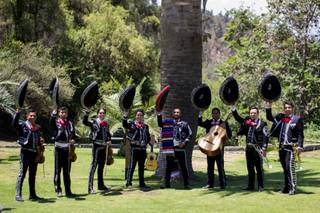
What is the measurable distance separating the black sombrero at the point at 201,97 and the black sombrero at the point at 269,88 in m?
1.26

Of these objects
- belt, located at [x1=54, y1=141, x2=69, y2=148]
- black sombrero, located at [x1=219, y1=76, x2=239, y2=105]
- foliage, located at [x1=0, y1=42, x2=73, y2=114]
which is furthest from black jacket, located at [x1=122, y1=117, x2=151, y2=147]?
foliage, located at [x1=0, y1=42, x2=73, y2=114]

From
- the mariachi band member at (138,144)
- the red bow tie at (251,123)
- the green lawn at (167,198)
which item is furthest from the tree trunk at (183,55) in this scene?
the red bow tie at (251,123)

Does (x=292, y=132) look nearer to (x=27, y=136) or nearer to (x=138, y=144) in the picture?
(x=138, y=144)

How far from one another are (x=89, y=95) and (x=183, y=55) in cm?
315

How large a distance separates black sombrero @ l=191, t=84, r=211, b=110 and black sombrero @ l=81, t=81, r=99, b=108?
7.44ft

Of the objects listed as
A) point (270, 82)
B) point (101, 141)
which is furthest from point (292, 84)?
point (101, 141)

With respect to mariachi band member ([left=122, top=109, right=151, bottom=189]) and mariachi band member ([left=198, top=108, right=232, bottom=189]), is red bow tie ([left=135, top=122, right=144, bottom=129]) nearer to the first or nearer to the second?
mariachi band member ([left=122, top=109, right=151, bottom=189])

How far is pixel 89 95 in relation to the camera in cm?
1164

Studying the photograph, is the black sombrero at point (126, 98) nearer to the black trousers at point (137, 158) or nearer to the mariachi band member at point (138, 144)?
the mariachi band member at point (138, 144)

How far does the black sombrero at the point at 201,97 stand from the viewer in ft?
40.1

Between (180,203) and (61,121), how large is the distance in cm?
306

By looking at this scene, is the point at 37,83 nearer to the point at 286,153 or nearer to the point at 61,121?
the point at 61,121

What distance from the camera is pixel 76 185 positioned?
12.6 meters

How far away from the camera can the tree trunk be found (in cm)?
1360
